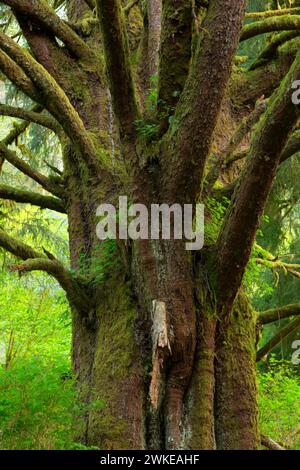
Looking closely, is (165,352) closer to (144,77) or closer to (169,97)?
(169,97)

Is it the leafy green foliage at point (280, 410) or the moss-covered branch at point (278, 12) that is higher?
the moss-covered branch at point (278, 12)

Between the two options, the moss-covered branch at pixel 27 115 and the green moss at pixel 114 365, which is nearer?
the green moss at pixel 114 365

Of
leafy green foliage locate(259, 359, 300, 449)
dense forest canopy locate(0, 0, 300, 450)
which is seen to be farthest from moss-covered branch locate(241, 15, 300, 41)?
leafy green foliage locate(259, 359, 300, 449)

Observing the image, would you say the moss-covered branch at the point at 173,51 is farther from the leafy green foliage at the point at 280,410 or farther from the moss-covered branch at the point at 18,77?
the leafy green foliage at the point at 280,410

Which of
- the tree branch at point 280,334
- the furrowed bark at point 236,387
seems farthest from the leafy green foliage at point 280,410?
the furrowed bark at point 236,387

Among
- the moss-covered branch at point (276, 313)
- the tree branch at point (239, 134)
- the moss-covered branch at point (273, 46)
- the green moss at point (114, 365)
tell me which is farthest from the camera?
the moss-covered branch at point (273, 46)

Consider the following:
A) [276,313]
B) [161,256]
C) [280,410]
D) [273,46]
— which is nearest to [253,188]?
[161,256]

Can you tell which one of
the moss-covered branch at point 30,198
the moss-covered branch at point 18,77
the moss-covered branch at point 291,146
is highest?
the moss-covered branch at point 18,77

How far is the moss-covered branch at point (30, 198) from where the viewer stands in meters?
5.96

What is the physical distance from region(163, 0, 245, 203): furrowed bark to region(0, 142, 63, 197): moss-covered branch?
1746 millimetres

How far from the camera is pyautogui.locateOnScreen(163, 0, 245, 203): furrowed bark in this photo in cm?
430

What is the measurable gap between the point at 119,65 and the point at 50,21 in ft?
5.02

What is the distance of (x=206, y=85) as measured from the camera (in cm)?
430

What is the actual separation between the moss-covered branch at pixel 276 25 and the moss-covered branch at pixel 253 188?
1.28m
